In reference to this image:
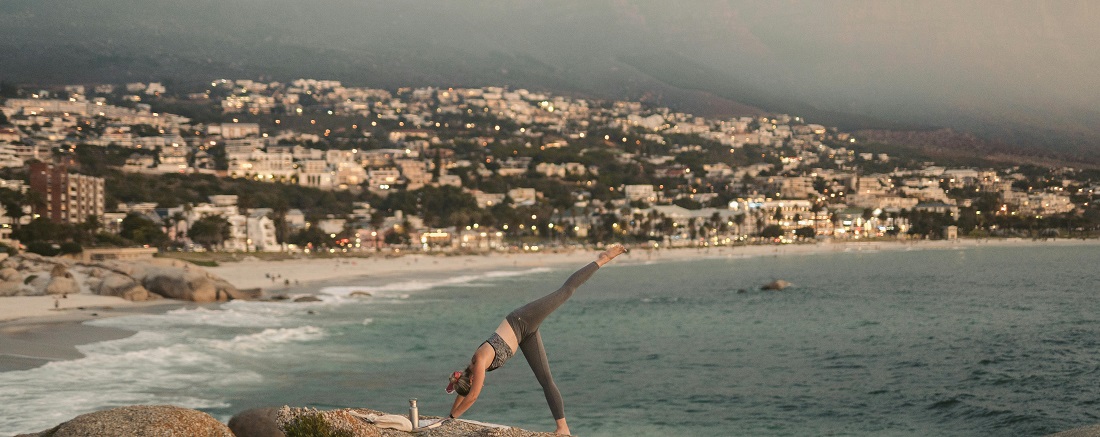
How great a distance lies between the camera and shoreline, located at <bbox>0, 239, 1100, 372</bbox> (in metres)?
25.0

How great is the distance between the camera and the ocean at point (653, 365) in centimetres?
1720

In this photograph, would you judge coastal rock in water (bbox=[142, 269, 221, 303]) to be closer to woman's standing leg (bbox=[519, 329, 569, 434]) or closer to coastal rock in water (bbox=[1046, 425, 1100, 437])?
woman's standing leg (bbox=[519, 329, 569, 434])

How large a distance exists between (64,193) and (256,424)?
271 feet

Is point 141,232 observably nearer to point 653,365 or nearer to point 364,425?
point 653,365

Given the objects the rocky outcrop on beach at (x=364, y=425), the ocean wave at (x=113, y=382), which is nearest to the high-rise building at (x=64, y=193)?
the ocean wave at (x=113, y=382)

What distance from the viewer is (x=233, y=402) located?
17.8 meters

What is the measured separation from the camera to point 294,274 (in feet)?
211

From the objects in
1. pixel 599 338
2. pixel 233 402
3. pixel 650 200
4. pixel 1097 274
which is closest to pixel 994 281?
pixel 1097 274

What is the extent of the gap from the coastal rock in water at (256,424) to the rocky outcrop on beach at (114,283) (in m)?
29.2

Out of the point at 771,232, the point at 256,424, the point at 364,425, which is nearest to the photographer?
the point at 364,425

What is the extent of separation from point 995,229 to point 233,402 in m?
154

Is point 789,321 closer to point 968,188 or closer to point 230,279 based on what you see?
point 230,279

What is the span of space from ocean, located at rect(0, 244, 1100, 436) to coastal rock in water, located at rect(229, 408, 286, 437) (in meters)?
5.26

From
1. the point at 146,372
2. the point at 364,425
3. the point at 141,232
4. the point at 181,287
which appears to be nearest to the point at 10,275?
the point at 181,287
